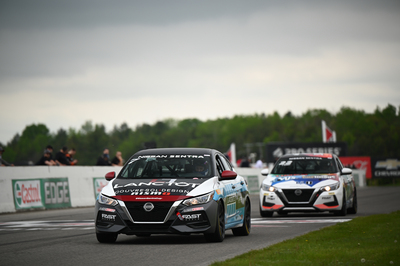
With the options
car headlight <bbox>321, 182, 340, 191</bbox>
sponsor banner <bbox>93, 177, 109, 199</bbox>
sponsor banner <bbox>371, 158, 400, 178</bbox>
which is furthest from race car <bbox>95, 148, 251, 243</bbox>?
sponsor banner <bbox>371, 158, 400, 178</bbox>

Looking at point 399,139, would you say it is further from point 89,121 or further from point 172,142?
point 89,121

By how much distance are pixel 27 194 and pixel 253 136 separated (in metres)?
172

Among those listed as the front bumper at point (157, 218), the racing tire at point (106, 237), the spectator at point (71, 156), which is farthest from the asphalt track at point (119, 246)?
the spectator at point (71, 156)

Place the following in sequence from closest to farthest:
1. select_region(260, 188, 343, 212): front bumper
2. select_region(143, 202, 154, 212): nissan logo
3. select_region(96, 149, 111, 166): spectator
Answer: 1. select_region(143, 202, 154, 212): nissan logo
2. select_region(260, 188, 343, 212): front bumper
3. select_region(96, 149, 111, 166): spectator

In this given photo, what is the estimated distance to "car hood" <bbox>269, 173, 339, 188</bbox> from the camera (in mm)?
17359

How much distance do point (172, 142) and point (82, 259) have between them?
616 feet

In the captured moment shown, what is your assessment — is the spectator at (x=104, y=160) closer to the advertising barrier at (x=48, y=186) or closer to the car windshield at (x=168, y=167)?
the advertising barrier at (x=48, y=186)

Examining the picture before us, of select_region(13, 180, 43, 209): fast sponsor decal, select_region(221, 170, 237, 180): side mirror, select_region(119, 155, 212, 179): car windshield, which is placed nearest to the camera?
select_region(119, 155, 212, 179): car windshield

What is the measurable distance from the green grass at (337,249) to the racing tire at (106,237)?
2.50 m

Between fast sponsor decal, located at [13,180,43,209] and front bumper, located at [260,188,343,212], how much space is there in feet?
25.7

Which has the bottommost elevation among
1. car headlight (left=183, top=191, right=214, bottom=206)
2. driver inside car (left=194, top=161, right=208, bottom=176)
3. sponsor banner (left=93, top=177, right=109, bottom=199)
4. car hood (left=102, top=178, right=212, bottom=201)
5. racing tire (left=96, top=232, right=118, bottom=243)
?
sponsor banner (left=93, top=177, right=109, bottom=199)

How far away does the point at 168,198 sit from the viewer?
33.3 ft

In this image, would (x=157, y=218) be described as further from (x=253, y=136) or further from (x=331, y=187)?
(x=253, y=136)

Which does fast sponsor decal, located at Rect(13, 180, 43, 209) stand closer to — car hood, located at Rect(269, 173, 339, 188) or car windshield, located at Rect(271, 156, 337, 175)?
car windshield, located at Rect(271, 156, 337, 175)
